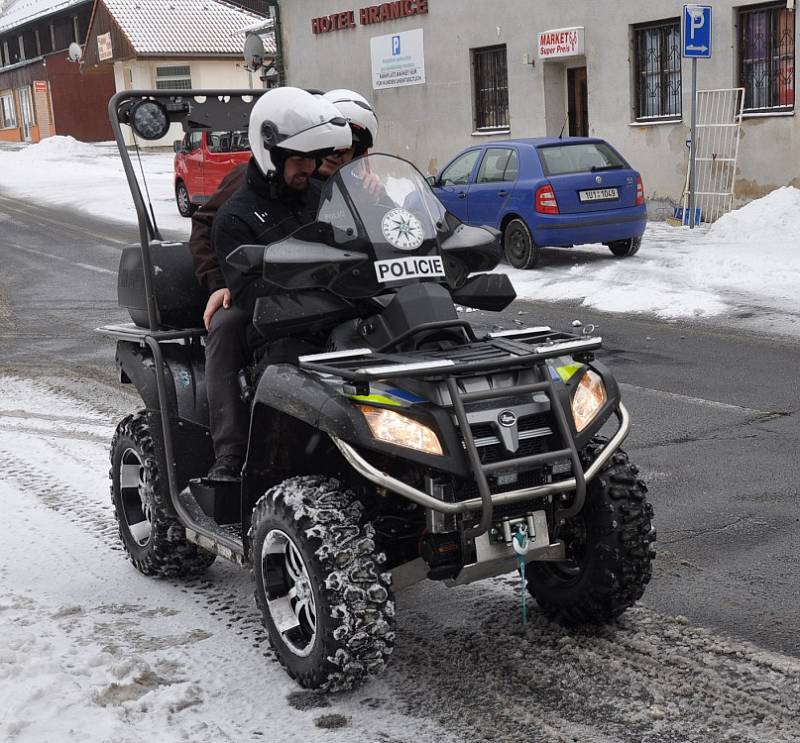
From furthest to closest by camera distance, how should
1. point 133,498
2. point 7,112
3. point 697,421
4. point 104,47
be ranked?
1. point 7,112
2. point 104,47
3. point 697,421
4. point 133,498

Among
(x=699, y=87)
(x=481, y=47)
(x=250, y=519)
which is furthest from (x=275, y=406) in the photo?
(x=481, y=47)

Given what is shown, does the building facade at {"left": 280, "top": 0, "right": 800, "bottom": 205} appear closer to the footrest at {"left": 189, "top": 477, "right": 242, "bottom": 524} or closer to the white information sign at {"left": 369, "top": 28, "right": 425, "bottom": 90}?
the white information sign at {"left": 369, "top": 28, "right": 425, "bottom": 90}

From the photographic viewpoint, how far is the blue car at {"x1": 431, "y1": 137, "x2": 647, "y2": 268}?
14.7 m

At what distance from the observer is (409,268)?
4.04 metres

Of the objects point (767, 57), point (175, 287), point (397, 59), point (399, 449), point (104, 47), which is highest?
point (104, 47)

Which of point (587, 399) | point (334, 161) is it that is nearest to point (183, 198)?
point (334, 161)

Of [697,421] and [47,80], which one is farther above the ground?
[47,80]

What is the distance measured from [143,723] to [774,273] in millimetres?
11438

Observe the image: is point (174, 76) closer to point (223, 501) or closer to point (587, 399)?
point (223, 501)

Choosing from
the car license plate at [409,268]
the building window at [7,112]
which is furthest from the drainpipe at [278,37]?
the building window at [7,112]

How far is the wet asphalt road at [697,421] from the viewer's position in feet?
15.3

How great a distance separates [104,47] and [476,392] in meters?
49.2

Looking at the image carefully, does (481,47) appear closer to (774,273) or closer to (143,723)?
(774,273)

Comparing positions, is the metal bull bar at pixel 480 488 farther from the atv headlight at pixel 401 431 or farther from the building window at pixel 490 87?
the building window at pixel 490 87
